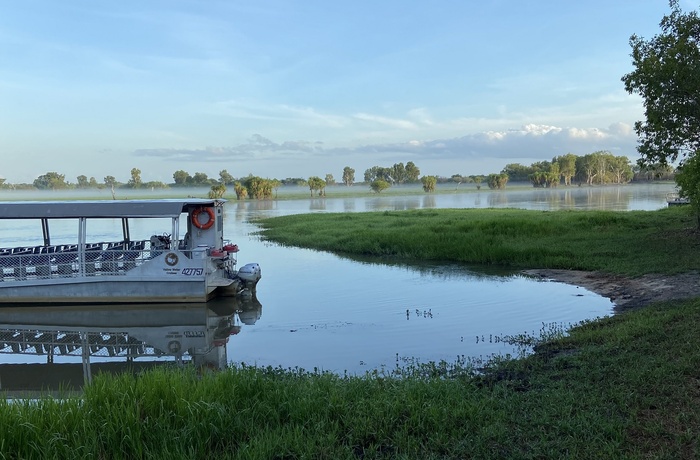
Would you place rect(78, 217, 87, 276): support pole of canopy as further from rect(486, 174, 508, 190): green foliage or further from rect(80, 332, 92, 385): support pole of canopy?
rect(486, 174, 508, 190): green foliage

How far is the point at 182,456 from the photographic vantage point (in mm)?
4566

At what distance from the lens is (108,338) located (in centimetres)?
1226

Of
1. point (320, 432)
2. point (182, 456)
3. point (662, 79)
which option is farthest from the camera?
point (662, 79)

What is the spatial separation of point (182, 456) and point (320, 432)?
126 cm

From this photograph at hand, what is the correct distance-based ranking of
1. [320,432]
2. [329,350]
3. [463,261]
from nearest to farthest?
1. [320,432]
2. [329,350]
3. [463,261]

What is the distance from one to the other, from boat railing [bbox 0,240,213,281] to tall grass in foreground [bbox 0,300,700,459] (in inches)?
371

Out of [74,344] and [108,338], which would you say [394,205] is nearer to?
[108,338]

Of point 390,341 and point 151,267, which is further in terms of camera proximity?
point 151,267

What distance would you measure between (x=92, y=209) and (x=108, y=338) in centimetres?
433

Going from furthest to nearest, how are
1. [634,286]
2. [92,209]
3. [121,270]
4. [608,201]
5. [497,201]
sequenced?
1. [497,201]
2. [608,201]
3. [121,270]
4. [92,209]
5. [634,286]

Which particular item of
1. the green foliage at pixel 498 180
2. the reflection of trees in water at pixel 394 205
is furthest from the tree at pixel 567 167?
the reflection of trees in water at pixel 394 205

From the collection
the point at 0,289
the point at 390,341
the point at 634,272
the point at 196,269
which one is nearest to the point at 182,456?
the point at 390,341

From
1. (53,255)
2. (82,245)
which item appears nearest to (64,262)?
(53,255)

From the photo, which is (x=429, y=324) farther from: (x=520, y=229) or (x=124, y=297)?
(x=520, y=229)
